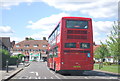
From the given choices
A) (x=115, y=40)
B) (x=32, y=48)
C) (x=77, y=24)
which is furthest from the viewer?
(x=32, y=48)

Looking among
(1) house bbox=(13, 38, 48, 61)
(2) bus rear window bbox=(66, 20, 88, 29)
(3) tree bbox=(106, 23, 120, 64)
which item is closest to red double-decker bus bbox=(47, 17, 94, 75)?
(2) bus rear window bbox=(66, 20, 88, 29)

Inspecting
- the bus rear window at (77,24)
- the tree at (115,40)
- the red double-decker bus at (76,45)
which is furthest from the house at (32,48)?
the bus rear window at (77,24)

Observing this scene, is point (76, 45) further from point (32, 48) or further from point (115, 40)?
point (32, 48)

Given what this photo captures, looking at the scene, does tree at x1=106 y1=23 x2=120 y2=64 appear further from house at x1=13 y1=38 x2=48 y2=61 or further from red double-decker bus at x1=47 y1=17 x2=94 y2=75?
house at x1=13 y1=38 x2=48 y2=61

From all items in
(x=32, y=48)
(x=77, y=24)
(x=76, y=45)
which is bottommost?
(x=76, y=45)

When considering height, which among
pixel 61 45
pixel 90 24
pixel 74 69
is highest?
pixel 90 24

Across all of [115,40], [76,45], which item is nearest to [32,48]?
[115,40]

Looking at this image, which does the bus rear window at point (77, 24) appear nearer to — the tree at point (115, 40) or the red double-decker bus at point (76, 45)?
the red double-decker bus at point (76, 45)

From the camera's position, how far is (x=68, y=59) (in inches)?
885

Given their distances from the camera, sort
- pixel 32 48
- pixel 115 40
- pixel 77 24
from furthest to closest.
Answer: pixel 32 48, pixel 115 40, pixel 77 24

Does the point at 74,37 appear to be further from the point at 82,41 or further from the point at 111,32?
the point at 111,32

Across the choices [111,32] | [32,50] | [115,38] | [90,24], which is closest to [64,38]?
[90,24]

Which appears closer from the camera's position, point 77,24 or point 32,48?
point 77,24

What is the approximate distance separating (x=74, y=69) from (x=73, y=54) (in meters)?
1.30
